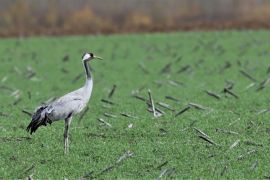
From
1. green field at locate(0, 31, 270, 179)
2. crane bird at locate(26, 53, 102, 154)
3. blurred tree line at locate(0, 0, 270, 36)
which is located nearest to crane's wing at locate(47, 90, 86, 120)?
crane bird at locate(26, 53, 102, 154)

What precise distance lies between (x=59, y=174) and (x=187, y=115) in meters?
5.04

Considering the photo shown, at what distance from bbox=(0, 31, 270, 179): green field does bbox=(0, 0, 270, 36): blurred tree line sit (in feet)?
31.7

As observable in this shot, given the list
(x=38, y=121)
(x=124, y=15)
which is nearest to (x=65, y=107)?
(x=38, y=121)

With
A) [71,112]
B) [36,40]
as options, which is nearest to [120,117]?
[71,112]

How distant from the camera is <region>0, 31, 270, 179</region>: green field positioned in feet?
42.4

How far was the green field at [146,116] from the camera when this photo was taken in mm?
12930

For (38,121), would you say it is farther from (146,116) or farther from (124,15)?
(124,15)

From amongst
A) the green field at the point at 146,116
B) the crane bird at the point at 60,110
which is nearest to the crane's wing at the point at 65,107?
the crane bird at the point at 60,110

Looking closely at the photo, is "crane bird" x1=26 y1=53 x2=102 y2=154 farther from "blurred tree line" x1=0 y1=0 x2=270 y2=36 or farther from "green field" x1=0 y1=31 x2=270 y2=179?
"blurred tree line" x1=0 y1=0 x2=270 y2=36

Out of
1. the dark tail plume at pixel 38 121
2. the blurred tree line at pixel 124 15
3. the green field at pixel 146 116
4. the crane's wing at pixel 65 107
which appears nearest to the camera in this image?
the green field at pixel 146 116

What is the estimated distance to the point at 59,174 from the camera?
12.6m

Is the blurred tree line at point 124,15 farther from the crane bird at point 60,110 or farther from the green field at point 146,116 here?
the crane bird at point 60,110

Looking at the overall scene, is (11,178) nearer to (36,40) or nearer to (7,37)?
(36,40)

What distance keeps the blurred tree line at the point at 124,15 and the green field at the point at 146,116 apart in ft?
31.7
